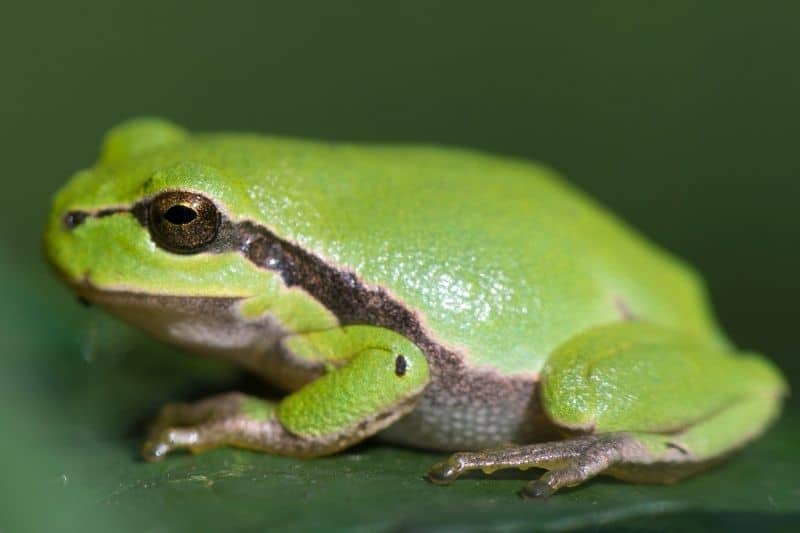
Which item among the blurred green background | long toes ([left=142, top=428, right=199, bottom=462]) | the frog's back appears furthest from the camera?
the blurred green background

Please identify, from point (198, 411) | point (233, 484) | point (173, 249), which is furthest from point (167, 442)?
point (173, 249)

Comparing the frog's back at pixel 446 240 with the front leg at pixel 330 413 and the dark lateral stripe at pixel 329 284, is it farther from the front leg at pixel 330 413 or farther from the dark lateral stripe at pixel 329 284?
the front leg at pixel 330 413

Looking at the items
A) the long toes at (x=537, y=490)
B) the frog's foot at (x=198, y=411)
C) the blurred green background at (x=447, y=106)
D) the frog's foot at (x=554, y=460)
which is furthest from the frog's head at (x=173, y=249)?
the long toes at (x=537, y=490)

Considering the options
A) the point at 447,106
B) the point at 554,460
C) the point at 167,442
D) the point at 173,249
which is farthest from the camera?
the point at 447,106

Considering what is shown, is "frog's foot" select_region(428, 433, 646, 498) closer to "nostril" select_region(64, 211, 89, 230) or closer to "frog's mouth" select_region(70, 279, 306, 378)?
"frog's mouth" select_region(70, 279, 306, 378)

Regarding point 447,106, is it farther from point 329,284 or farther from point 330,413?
point 330,413

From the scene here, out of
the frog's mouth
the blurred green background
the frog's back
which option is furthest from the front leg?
the blurred green background
